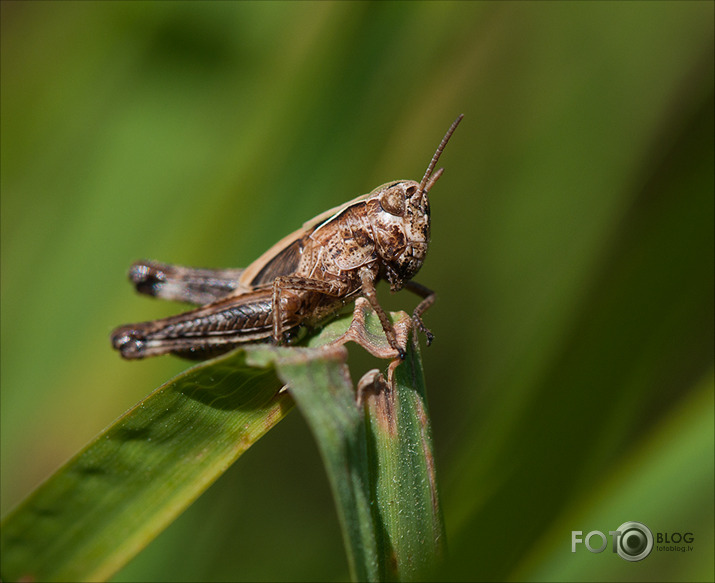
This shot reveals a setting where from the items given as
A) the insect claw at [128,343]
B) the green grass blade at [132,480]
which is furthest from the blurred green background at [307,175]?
the green grass blade at [132,480]

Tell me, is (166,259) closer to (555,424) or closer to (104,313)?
(104,313)

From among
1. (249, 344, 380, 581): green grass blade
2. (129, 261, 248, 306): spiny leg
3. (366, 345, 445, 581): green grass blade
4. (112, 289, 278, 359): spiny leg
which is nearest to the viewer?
(249, 344, 380, 581): green grass blade

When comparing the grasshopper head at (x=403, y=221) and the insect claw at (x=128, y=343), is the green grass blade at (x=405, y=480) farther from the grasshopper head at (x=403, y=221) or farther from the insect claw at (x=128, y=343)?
the insect claw at (x=128, y=343)

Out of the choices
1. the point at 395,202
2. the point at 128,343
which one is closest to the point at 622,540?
the point at 395,202

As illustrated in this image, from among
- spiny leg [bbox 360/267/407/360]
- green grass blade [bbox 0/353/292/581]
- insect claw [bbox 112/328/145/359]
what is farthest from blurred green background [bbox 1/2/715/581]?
green grass blade [bbox 0/353/292/581]

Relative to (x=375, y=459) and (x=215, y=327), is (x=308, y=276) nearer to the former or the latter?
(x=215, y=327)

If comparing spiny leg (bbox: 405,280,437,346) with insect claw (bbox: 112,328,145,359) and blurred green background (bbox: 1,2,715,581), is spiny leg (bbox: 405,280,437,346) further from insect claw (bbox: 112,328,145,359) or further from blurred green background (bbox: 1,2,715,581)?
insect claw (bbox: 112,328,145,359)
